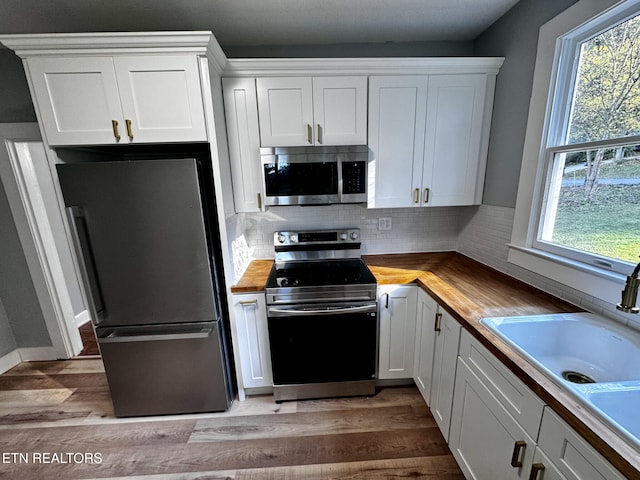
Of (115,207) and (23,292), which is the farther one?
(23,292)

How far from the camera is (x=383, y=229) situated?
2324mm

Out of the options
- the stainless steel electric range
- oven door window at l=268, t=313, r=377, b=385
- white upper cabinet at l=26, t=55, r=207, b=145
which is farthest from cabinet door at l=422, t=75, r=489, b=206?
white upper cabinet at l=26, t=55, r=207, b=145

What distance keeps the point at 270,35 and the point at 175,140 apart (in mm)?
1071

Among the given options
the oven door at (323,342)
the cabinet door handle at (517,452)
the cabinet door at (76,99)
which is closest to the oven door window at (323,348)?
the oven door at (323,342)

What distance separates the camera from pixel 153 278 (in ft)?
5.24

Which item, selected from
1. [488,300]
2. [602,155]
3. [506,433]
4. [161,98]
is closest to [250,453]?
[506,433]

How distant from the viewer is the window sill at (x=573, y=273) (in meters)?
1.15

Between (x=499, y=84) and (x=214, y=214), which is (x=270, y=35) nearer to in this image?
(x=214, y=214)

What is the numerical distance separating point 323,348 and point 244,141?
153cm

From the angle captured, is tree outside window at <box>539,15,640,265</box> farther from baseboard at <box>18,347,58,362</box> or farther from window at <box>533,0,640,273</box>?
baseboard at <box>18,347,58,362</box>

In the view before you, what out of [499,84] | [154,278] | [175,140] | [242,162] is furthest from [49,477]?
[499,84]

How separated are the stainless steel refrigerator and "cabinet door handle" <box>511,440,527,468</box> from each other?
5.21ft

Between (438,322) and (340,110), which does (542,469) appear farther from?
(340,110)

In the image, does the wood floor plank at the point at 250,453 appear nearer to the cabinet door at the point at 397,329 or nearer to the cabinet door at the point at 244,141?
the cabinet door at the point at 397,329
